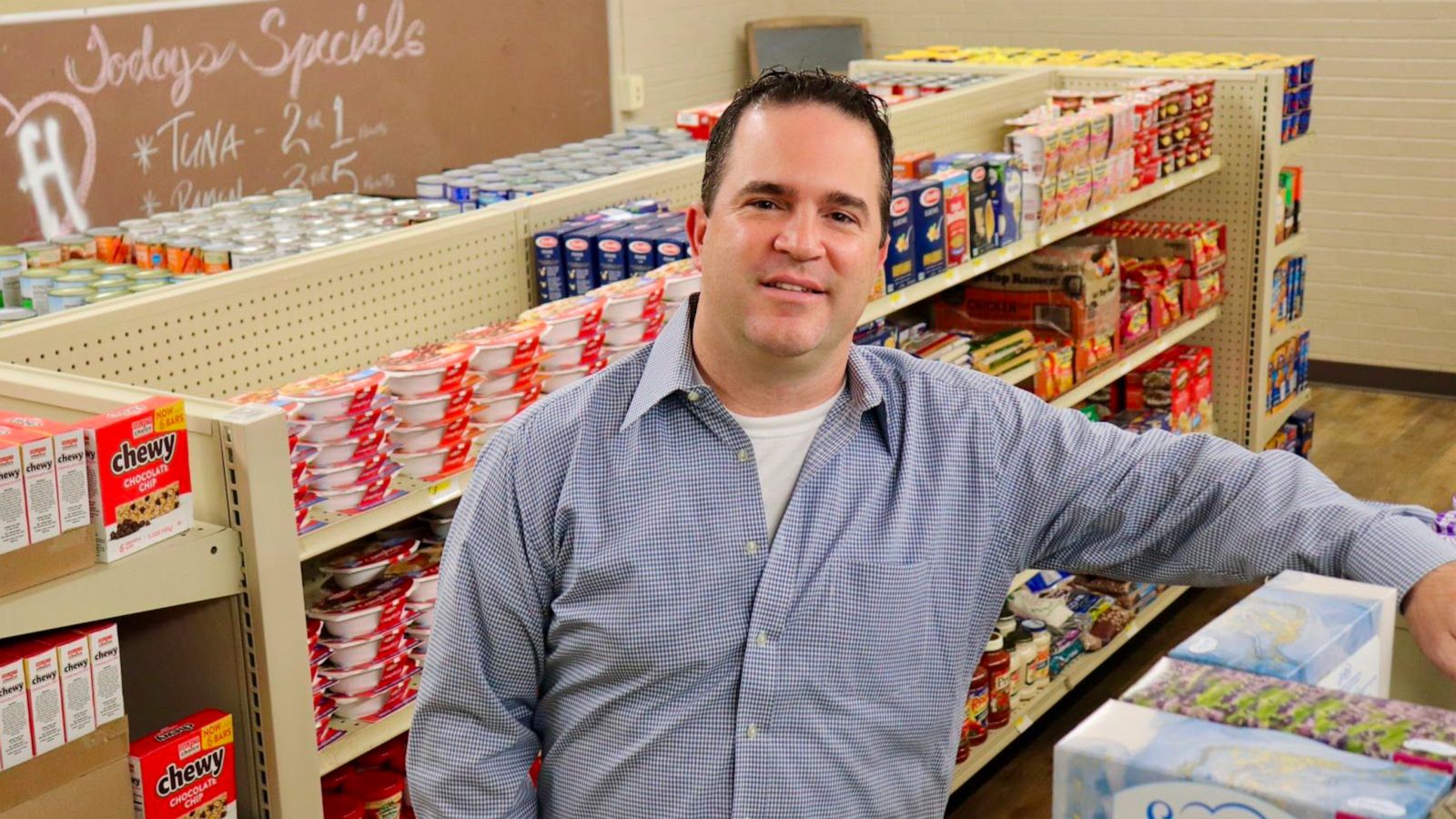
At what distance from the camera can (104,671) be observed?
2.43 meters

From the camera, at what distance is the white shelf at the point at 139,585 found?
234 cm

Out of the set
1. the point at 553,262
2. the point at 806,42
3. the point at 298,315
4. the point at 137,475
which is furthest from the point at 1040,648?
the point at 806,42

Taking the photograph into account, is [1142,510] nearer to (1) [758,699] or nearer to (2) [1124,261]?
(1) [758,699]

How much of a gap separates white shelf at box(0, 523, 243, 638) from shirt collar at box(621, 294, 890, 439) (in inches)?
33.1

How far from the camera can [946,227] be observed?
4.40m

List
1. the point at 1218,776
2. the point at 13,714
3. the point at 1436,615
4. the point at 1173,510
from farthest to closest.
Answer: the point at 13,714 < the point at 1173,510 < the point at 1436,615 < the point at 1218,776

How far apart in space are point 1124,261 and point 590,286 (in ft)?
8.78

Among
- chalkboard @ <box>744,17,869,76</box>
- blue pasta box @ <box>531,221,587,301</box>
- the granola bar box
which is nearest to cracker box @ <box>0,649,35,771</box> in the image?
the granola bar box

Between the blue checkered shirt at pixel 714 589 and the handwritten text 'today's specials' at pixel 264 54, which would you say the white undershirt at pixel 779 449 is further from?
the handwritten text 'today's specials' at pixel 264 54

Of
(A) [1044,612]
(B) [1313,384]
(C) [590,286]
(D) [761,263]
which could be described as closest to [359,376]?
(C) [590,286]

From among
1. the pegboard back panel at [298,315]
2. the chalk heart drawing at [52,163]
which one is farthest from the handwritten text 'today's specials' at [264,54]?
the pegboard back panel at [298,315]

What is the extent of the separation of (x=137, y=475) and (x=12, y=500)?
0.20 meters

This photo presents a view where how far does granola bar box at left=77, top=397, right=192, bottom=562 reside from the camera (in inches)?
95.1

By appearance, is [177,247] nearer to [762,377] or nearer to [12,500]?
[12,500]
